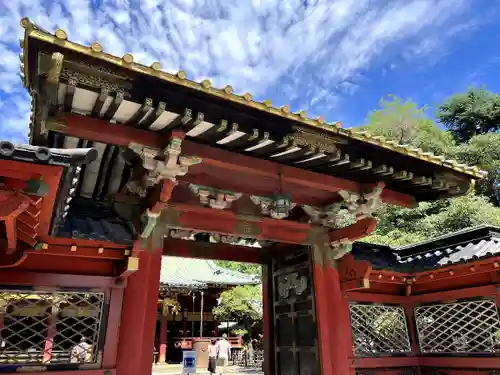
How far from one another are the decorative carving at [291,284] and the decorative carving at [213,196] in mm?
2052

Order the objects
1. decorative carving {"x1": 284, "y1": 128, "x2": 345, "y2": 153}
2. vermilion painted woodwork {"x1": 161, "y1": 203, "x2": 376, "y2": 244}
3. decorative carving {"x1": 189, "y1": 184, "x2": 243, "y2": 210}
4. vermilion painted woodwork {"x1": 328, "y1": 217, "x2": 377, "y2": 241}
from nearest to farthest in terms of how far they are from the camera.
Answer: decorative carving {"x1": 284, "y1": 128, "x2": 345, "y2": 153}, decorative carving {"x1": 189, "y1": 184, "x2": 243, "y2": 210}, vermilion painted woodwork {"x1": 161, "y1": 203, "x2": 376, "y2": 244}, vermilion painted woodwork {"x1": 328, "y1": 217, "x2": 377, "y2": 241}

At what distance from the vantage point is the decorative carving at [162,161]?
4.41 meters

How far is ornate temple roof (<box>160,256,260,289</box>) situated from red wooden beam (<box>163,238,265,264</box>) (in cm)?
1612

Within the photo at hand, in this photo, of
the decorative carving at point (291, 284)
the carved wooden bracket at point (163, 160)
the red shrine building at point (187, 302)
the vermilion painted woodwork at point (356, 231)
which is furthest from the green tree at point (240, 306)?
the carved wooden bracket at point (163, 160)

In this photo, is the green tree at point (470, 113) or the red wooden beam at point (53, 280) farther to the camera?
the green tree at point (470, 113)

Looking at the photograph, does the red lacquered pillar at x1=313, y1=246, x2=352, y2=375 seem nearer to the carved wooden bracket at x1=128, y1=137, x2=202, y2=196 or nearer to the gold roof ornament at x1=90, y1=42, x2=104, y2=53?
the carved wooden bracket at x1=128, y1=137, x2=202, y2=196

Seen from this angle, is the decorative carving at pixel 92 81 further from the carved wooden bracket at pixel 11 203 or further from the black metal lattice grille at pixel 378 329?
the black metal lattice grille at pixel 378 329

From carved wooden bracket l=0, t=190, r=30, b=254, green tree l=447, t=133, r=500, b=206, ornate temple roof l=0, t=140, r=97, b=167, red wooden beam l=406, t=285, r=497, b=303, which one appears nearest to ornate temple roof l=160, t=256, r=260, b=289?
green tree l=447, t=133, r=500, b=206

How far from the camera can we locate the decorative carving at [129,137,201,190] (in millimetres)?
4406

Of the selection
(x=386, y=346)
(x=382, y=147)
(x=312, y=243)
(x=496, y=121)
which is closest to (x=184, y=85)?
(x=382, y=147)

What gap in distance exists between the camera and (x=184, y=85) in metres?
3.86

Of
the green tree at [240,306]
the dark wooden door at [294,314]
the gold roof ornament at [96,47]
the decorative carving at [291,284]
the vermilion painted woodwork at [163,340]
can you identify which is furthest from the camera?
the vermilion painted woodwork at [163,340]

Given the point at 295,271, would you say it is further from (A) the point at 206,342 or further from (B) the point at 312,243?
(A) the point at 206,342

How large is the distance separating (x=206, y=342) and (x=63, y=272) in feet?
58.7
